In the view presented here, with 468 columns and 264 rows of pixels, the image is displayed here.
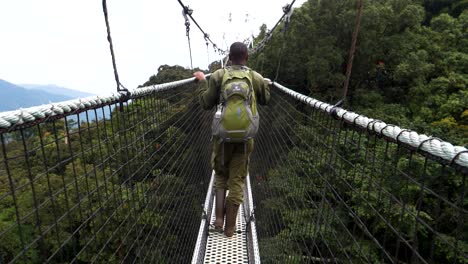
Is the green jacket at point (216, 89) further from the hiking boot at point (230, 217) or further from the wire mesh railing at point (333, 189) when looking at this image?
the hiking boot at point (230, 217)

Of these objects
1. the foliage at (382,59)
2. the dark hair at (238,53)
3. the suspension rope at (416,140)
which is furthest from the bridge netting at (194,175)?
the foliage at (382,59)

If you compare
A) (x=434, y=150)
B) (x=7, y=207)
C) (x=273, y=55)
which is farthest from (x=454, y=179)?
(x=7, y=207)

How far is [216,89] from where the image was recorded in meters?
1.47

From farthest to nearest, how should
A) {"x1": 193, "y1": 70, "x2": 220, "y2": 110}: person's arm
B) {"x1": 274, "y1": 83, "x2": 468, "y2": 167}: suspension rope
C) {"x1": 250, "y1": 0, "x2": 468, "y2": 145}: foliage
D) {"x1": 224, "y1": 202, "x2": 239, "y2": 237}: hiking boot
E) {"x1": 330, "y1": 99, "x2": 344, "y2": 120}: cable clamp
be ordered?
{"x1": 250, "y1": 0, "x2": 468, "y2": 145}: foliage, {"x1": 224, "y1": 202, "x2": 239, "y2": 237}: hiking boot, {"x1": 193, "y1": 70, "x2": 220, "y2": 110}: person's arm, {"x1": 330, "y1": 99, "x2": 344, "y2": 120}: cable clamp, {"x1": 274, "y1": 83, "x2": 468, "y2": 167}: suspension rope

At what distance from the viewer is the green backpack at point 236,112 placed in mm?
1304

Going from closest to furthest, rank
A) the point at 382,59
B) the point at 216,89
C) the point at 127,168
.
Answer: the point at 127,168 < the point at 216,89 < the point at 382,59

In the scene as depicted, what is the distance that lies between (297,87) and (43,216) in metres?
8.61

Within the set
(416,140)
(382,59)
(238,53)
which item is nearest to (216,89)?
(238,53)

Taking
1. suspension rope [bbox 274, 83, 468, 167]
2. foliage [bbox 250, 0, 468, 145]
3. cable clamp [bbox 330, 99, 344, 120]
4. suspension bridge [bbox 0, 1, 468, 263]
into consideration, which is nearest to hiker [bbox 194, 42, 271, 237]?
suspension bridge [bbox 0, 1, 468, 263]

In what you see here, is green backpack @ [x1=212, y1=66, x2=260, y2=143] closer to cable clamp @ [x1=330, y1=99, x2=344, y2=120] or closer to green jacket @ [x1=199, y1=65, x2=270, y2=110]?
green jacket @ [x1=199, y1=65, x2=270, y2=110]

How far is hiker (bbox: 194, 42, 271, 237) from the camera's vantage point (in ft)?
4.30

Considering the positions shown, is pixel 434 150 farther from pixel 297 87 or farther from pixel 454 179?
pixel 297 87

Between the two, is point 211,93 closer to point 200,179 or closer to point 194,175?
point 194,175

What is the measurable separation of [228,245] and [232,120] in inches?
31.8
